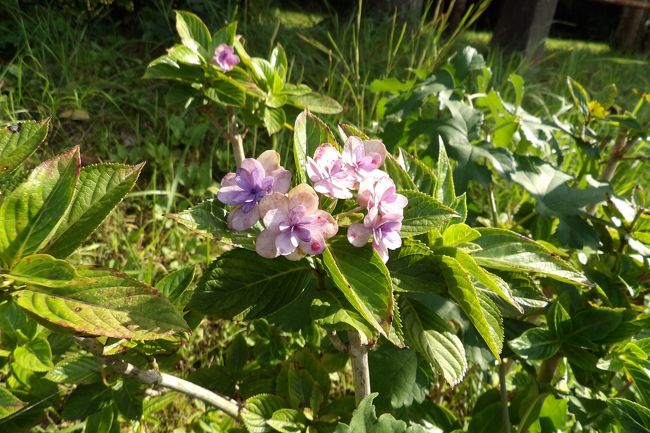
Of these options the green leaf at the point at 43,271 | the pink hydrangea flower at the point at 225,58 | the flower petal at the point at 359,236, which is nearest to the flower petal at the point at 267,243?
the flower petal at the point at 359,236

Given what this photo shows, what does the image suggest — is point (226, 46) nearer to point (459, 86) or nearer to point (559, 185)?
point (459, 86)

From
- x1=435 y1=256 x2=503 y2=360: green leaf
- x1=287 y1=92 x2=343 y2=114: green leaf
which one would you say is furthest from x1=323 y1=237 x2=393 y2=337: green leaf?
x1=287 y1=92 x2=343 y2=114: green leaf

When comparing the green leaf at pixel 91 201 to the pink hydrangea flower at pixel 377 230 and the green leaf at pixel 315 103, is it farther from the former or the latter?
the green leaf at pixel 315 103

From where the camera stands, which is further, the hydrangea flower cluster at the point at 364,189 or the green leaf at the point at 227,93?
the green leaf at the point at 227,93

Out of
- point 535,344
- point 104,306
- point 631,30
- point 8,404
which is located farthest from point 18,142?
point 631,30

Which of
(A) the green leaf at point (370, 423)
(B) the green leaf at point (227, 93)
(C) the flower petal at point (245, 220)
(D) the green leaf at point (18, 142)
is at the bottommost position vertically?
(A) the green leaf at point (370, 423)

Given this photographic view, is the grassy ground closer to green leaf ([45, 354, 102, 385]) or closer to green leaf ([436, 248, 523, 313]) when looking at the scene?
green leaf ([45, 354, 102, 385])
